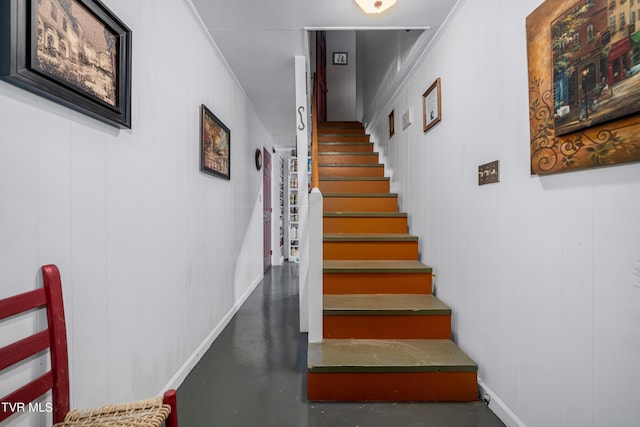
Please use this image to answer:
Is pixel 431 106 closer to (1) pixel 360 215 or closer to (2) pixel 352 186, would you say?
(1) pixel 360 215

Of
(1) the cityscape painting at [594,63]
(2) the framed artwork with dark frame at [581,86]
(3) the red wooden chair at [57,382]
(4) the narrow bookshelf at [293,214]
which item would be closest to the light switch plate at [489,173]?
(2) the framed artwork with dark frame at [581,86]

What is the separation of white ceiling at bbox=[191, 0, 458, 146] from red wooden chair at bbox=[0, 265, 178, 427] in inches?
73.9

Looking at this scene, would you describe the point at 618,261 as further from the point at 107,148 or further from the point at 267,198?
the point at 267,198

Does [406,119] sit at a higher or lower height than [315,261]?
higher

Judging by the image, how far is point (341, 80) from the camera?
18.3 feet

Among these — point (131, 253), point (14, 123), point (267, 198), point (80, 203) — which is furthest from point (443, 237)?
point (267, 198)

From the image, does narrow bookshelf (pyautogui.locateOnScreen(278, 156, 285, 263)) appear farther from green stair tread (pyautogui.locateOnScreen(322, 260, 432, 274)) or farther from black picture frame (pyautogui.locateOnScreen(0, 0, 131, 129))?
black picture frame (pyautogui.locateOnScreen(0, 0, 131, 129))

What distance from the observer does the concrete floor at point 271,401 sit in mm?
1468

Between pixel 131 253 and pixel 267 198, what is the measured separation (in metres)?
4.02

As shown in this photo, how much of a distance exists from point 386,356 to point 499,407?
0.58 meters

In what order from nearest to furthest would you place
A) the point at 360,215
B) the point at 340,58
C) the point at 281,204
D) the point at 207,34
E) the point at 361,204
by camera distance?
the point at 207,34 → the point at 360,215 → the point at 361,204 → the point at 340,58 → the point at 281,204

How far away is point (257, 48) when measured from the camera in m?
2.46

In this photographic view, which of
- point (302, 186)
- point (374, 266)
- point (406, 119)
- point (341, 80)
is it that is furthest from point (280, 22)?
point (341, 80)

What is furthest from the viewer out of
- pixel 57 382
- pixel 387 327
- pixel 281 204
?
pixel 281 204
